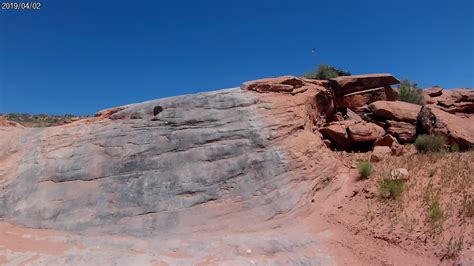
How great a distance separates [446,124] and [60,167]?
34.0 feet

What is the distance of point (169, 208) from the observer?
25.1 ft

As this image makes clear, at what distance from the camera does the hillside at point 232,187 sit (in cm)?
648

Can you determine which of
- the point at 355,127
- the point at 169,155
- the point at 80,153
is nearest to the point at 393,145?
the point at 355,127

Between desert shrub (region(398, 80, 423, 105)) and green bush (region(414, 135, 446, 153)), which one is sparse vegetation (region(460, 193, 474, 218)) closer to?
green bush (region(414, 135, 446, 153))

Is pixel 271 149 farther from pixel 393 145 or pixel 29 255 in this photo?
pixel 29 255

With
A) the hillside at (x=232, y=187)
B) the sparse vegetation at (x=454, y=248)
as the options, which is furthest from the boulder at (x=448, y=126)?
the sparse vegetation at (x=454, y=248)

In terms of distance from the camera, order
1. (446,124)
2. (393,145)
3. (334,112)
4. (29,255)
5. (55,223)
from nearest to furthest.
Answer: (29,255)
(55,223)
(393,145)
(446,124)
(334,112)

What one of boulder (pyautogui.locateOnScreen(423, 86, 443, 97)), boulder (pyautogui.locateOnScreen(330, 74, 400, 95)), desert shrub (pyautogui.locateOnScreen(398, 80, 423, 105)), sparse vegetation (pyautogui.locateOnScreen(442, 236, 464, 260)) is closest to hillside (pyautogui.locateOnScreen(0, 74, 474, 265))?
sparse vegetation (pyautogui.locateOnScreen(442, 236, 464, 260))

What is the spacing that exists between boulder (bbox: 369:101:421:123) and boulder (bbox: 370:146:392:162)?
1672 mm

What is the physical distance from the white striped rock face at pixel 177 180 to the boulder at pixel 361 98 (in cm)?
263

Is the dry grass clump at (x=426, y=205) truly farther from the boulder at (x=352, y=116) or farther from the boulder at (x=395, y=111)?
the boulder at (x=352, y=116)

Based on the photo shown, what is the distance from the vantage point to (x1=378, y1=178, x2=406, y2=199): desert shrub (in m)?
7.57

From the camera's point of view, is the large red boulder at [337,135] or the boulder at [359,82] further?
the boulder at [359,82]

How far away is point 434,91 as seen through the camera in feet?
57.5
